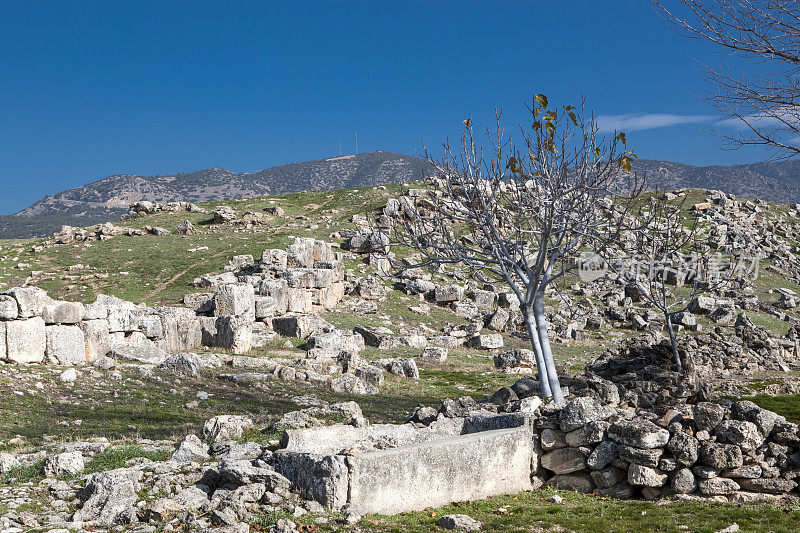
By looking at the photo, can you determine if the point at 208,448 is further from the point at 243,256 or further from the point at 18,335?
the point at 243,256

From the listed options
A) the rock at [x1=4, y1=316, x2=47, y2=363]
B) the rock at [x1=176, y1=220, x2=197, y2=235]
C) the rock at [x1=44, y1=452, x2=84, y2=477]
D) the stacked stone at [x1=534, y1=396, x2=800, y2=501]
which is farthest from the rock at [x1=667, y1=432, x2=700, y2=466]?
the rock at [x1=176, y1=220, x2=197, y2=235]

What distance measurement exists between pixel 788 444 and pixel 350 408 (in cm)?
1004

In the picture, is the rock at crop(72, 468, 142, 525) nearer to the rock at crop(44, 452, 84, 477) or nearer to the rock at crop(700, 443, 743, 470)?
the rock at crop(44, 452, 84, 477)

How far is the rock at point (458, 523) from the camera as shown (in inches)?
341

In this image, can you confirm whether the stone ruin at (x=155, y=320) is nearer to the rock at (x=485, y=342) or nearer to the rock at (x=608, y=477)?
the rock at (x=485, y=342)

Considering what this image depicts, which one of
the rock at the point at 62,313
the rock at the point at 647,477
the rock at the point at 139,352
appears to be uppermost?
the rock at the point at 62,313

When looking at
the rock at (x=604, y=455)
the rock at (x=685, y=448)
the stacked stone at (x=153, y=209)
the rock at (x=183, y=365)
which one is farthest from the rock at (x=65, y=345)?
the stacked stone at (x=153, y=209)

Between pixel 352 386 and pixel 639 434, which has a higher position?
pixel 639 434

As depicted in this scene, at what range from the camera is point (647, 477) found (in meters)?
11.0

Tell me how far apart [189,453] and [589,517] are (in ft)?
23.0

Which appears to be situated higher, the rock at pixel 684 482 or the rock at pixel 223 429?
the rock at pixel 223 429

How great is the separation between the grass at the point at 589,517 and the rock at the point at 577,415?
4.70 ft

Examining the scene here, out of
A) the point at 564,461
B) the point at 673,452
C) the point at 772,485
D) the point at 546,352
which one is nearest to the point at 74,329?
the point at 546,352

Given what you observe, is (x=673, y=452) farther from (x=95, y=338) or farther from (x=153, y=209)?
(x=153, y=209)
